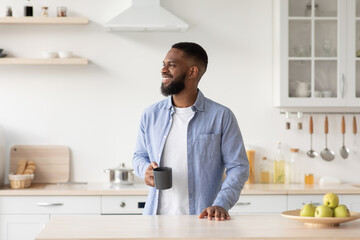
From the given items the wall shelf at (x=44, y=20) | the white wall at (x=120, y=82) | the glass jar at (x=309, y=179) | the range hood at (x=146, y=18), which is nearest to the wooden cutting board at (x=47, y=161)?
the white wall at (x=120, y=82)

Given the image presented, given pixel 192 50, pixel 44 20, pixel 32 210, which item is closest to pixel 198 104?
pixel 192 50

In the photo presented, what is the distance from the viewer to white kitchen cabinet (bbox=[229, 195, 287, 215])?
403 centimetres

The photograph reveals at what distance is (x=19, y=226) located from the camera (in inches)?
156

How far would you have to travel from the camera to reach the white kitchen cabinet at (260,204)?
13.2ft

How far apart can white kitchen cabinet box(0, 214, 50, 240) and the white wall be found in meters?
0.61

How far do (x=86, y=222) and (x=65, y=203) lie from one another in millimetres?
1637

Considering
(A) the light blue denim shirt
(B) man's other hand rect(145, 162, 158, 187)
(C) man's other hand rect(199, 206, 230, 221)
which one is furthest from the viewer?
(A) the light blue denim shirt

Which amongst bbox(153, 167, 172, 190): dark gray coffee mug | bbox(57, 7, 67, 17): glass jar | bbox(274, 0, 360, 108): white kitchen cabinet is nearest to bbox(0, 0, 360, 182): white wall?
bbox(57, 7, 67, 17): glass jar

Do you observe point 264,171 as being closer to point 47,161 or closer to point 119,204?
point 119,204

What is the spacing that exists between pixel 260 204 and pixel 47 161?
1608 millimetres

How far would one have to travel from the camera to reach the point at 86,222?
7.82ft

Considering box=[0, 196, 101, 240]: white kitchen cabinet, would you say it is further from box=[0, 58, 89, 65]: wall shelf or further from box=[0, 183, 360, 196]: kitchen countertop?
box=[0, 58, 89, 65]: wall shelf

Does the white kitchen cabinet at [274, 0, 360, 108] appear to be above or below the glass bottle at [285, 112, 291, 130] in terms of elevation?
above

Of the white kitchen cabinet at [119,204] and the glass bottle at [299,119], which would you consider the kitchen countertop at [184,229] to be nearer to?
the white kitchen cabinet at [119,204]
